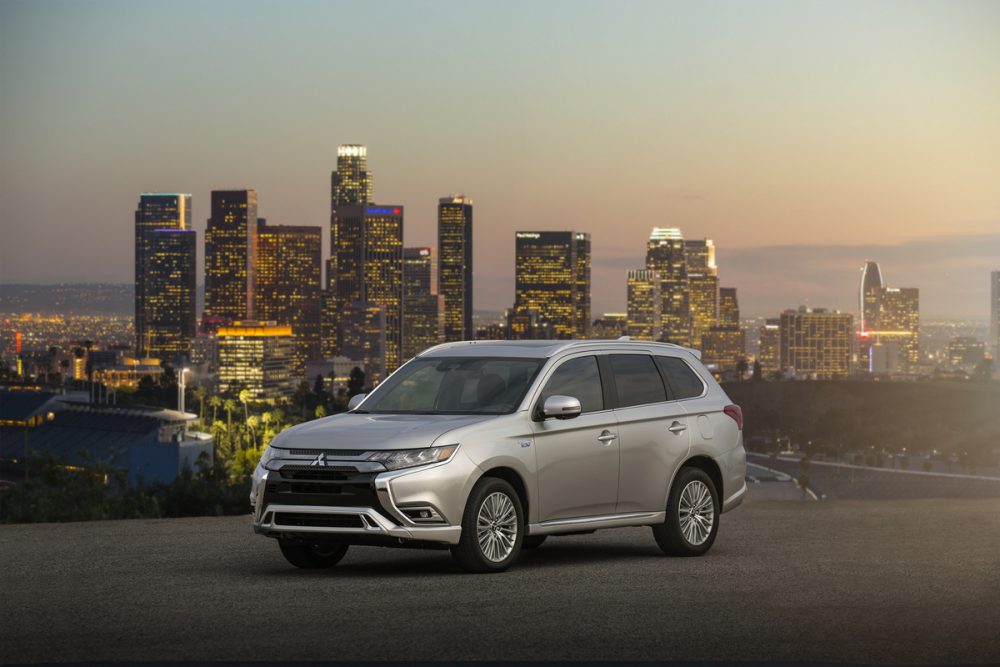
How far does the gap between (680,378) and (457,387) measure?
2.46 metres

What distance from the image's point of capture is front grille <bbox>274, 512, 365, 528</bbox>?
11.3 metres

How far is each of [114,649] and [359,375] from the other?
167061 millimetres

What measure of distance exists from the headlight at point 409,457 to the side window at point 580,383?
1.40 metres

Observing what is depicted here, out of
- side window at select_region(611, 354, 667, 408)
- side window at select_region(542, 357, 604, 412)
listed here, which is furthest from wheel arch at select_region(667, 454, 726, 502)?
side window at select_region(542, 357, 604, 412)

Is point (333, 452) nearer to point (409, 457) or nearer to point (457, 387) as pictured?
point (409, 457)

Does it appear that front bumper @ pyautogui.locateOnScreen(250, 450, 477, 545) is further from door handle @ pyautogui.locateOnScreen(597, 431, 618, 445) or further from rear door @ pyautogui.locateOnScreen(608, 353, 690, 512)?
rear door @ pyautogui.locateOnScreen(608, 353, 690, 512)

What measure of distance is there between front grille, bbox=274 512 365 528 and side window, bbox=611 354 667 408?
9.39 ft

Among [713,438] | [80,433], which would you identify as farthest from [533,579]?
[80,433]

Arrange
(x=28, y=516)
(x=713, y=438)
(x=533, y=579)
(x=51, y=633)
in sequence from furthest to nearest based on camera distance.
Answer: (x=28, y=516), (x=713, y=438), (x=533, y=579), (x=51, y=633)

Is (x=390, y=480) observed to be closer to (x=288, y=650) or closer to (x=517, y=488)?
(x=517, y=488)

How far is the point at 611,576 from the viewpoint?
11.8 m

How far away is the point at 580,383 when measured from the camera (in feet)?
42.2

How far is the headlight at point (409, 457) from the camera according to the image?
11.3 metres

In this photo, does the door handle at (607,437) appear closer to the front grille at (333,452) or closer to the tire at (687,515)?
the tire at (687,515)
